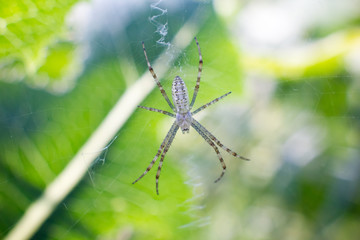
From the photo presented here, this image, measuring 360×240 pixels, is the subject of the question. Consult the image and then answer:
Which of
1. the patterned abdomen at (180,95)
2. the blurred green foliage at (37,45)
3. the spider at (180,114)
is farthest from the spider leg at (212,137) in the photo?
the blurred green foliage at (37,45)

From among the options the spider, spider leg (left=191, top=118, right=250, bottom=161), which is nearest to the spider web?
the spider

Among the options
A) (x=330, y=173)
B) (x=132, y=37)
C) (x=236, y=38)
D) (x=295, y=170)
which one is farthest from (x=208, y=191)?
(x=132, y=37)

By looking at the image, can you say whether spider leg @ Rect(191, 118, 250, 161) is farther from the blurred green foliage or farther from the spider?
the blurred green foliage

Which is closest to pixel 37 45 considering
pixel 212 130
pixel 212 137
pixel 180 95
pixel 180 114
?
pixel 180 95

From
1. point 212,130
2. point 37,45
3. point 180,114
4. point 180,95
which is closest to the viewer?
point 37,45

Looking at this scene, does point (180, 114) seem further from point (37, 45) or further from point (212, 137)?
point (37, 45)

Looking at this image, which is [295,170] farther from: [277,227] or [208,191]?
[208,191]

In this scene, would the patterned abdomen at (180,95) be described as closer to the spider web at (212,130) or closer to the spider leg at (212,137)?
the spider web at (212,130)
